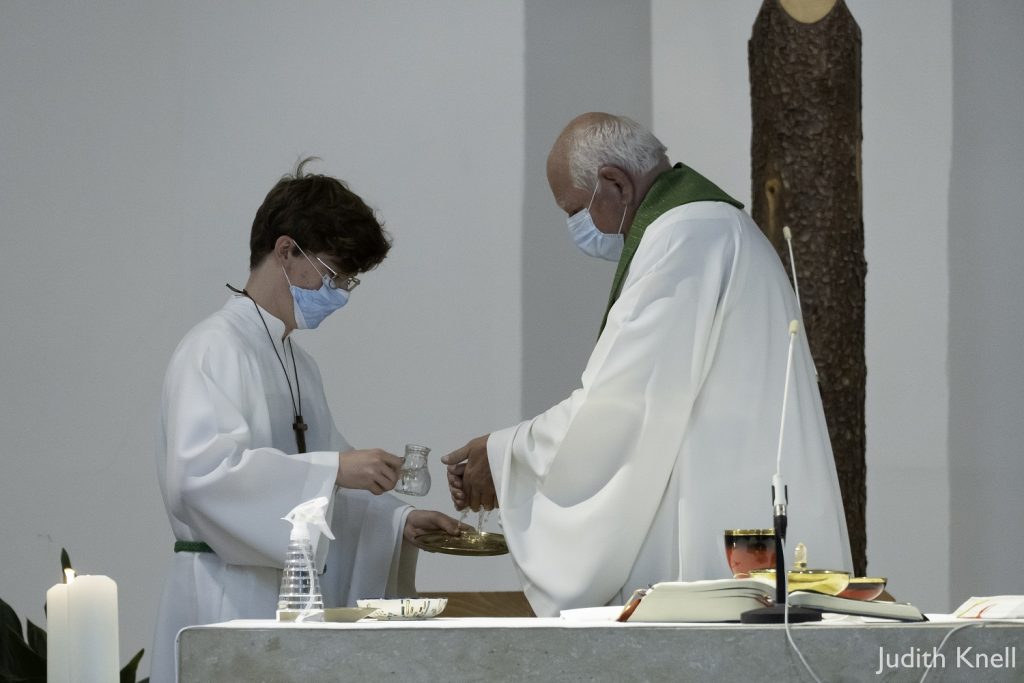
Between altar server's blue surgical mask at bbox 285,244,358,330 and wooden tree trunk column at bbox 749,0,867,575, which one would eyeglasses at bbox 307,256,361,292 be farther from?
wooden tree trunk column at bbox 749,0,867,575

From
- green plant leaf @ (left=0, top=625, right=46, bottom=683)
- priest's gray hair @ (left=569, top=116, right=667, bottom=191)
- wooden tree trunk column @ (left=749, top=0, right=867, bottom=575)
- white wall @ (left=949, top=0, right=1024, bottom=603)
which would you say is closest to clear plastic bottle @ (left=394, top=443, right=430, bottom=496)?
priest's gray hair @ (left=569, top=116, right=667, bottom=191)

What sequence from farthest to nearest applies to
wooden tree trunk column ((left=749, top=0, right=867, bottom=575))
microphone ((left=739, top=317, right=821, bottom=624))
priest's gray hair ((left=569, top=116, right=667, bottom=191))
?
wooden tree trunk column ((left=749, top=0, right=867, bottom=575)) < priest's gray hair ((left=569, top=116, right=667, bottom=191)) < microphone ((left=739, top=317, right=821, bottom=624))

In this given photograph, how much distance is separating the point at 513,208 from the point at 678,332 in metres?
2.92

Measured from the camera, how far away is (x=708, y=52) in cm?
631

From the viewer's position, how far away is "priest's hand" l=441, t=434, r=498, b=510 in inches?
149

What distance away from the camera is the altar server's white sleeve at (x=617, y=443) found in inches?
131

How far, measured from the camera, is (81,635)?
2.29m

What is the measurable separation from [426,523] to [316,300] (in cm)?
72

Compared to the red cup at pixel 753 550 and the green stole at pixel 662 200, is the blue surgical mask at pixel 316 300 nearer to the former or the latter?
the green stole at pixel 662 200

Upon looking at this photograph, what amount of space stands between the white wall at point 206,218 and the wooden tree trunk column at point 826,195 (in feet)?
4.47

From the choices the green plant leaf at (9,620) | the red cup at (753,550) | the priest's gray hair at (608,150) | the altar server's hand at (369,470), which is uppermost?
the priest's gray hair at (608,150)

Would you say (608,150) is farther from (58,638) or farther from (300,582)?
(58,638)
